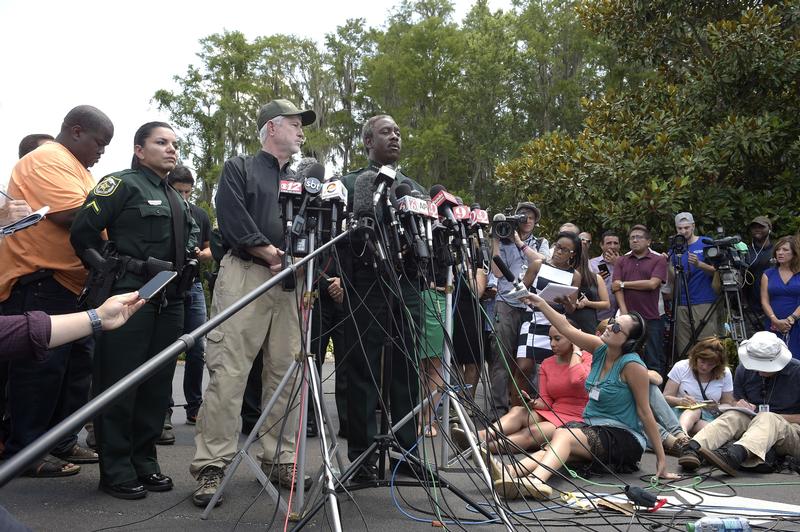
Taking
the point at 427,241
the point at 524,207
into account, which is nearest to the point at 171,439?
the point at 427,241

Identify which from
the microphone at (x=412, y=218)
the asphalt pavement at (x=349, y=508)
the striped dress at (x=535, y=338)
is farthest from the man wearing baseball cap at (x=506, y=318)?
the microphone at (x=412, y=218)

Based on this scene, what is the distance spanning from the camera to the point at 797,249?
7434 mm

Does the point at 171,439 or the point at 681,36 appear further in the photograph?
the point at 681,36

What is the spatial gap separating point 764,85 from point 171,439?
8423 mm

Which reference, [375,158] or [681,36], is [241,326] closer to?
[375,158]

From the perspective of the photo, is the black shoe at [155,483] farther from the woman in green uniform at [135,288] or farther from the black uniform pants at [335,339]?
the black uniform pants at [335,339]

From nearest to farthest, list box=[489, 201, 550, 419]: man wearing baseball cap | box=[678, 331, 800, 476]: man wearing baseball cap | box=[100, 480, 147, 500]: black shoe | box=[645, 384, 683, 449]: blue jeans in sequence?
box=[100, 480, 147, 500]: black shoe
box=[678, 331, 800, 476]: man wearing baseball cap
box=[645, 384, 683, 449]: blue jeans
box=[489, 201, 550, 419]: man wearing baseball cap

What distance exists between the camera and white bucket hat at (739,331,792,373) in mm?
5652

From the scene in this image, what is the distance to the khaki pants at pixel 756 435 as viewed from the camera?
5121 mm

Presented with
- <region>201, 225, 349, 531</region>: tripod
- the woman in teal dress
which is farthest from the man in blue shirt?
<region>201, 225, 349, 531</region>: tripod

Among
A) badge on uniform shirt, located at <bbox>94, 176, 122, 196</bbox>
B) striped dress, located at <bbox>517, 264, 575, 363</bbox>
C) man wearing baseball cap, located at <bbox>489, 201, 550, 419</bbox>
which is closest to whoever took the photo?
badge on uniform shirt, located at <bbox>94, 176, 122, 196</bbox>

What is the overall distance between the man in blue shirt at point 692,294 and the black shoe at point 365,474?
501cm

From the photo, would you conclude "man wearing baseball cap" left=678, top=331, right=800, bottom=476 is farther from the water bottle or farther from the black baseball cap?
the black baseball cap

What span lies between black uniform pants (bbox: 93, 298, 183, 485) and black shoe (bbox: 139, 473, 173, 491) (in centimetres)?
4
